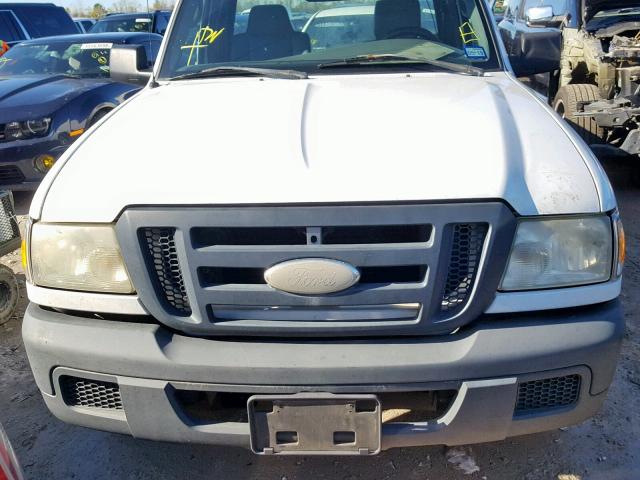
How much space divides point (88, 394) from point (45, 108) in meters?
4.57

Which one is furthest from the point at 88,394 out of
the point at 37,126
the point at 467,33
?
the point at 37,126

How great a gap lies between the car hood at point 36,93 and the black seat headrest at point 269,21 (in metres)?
3.39

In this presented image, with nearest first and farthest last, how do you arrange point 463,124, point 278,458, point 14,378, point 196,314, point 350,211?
1. point 350,211
2. point 196,314
3. point 463,124
4. point 278,458
5. point 14,378

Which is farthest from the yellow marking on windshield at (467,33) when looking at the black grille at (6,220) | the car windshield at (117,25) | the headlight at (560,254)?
the car windshield at (117,25)

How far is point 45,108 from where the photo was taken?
584 centimetres

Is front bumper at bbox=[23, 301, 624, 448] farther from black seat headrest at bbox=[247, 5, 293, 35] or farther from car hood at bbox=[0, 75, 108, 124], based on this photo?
car hood at bbox=[0, 75, 108, 124]

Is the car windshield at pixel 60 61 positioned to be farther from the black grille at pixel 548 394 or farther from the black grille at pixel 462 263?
the black grille at pixel 548 394

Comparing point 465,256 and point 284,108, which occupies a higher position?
point 284,108

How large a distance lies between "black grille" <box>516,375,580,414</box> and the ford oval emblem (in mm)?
716

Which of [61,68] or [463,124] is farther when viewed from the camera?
[61,68]

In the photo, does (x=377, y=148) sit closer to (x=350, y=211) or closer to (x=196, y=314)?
(x=350, y=211)

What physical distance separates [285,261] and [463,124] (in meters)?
0.87

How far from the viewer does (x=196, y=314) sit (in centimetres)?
192

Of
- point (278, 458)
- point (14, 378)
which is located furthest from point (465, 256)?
point (14, 378)
